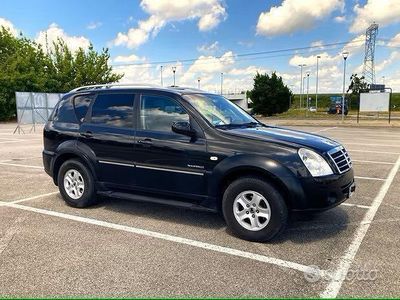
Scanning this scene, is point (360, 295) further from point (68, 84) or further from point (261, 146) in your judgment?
point (68, 84)

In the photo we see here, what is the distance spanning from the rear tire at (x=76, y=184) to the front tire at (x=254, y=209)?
224 centimetres

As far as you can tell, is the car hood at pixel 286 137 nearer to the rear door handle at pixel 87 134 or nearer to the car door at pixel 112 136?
the car door at pixel 112 136

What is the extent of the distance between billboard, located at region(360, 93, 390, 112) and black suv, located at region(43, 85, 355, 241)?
28064 mm

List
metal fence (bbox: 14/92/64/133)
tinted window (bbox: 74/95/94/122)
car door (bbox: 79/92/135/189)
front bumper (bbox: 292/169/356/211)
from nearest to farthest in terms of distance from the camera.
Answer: front bumper (bbox: 292/169/356/211) → car door (bbox: 79/92/135/189) → tinted window (bbox: 74/95/94/122) → metal fence (bbox: 14/92/64/133)

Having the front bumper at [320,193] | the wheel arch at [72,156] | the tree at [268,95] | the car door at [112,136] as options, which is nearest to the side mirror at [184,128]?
the car door at [112,136]

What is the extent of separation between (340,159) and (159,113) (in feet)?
7.76

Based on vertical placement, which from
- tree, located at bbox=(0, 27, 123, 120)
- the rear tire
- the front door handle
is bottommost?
the rear tire

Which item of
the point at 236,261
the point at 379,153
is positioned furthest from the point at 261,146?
the point at 379,153

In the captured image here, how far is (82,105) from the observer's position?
5941mm

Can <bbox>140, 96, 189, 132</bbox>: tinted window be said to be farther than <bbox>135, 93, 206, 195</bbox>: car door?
Yes

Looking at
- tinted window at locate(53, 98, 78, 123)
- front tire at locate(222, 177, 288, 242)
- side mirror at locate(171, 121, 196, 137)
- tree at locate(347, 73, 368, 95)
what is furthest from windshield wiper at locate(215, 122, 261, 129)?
tree at locate(347, 73, 368, 95)

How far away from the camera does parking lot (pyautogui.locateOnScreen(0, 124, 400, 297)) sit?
131 inches

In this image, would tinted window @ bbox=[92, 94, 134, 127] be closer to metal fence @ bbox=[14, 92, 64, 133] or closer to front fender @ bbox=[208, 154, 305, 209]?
front fender @ bbox=[208, 154, 305, 209]

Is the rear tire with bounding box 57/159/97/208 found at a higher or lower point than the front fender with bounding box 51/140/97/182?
lower
